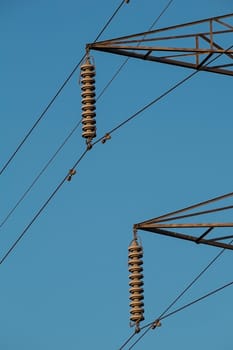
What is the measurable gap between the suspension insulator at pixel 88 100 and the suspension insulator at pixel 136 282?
3040 millimetres

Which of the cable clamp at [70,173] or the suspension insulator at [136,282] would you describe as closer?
the suspension insulator at [136,282]

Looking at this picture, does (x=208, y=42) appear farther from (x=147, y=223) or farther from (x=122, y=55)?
(x=147, y=223)

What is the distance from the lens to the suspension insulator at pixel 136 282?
149ft

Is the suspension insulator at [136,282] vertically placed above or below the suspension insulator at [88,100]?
below

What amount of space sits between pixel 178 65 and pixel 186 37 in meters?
0.71

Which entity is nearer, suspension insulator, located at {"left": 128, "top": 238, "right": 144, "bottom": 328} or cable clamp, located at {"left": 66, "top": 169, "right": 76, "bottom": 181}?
suspension insulator, located at {"left": 128, "top": 238, "right": 144, "bottom": 328}

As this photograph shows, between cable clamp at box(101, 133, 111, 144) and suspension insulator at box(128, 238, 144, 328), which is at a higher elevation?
cable clamp at box(101, 133, 111, 144)

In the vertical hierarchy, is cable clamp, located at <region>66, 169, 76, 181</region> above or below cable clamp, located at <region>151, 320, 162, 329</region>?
above

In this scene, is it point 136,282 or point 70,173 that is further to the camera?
point 70,173

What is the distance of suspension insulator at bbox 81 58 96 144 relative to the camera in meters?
47.3

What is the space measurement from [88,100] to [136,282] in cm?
490

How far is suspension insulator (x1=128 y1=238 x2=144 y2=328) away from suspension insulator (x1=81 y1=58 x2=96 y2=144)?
3040 mm

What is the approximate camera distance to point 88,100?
47719 millimetres

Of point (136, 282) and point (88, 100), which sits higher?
point (88, 100)
